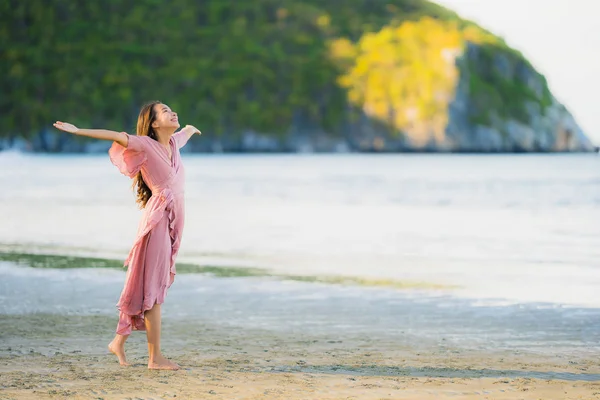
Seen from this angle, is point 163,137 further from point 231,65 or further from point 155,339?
point 231,65

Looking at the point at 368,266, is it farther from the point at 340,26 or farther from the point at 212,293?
the point at 340,26

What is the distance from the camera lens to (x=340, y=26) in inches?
7259

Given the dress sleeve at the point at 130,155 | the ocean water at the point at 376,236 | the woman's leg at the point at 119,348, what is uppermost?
the dress sleeve at the point at 130,155

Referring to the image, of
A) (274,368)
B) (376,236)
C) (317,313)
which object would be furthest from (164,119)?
(376,236)

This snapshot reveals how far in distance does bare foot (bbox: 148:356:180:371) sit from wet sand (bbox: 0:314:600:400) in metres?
0.05

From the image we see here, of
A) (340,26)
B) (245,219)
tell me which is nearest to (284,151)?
(340,26)

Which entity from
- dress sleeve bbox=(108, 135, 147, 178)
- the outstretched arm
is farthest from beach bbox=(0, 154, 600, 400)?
the outstretched arm

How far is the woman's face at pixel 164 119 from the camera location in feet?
20.4

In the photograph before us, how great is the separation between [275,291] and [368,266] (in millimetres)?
3220

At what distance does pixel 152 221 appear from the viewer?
611 centimetres

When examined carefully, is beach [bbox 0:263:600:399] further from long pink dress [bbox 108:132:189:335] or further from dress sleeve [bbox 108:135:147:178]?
dress sleeve [bbox 108:135:147:178]

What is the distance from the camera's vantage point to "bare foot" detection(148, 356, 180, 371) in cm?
624

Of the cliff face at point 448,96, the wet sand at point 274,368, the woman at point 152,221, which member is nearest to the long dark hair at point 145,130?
the woman at point 152,221

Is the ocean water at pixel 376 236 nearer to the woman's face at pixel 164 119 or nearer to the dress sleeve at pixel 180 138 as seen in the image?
the dress sleeve at pixel 180 138
